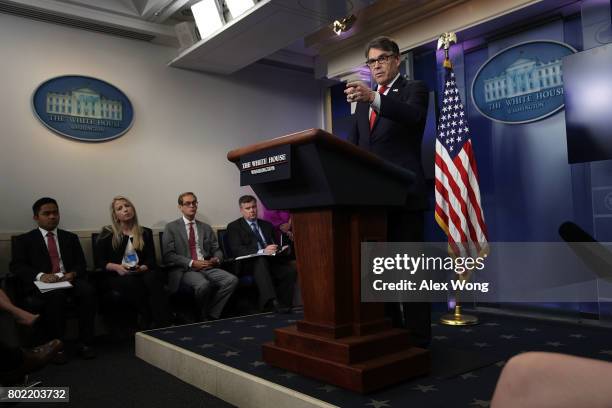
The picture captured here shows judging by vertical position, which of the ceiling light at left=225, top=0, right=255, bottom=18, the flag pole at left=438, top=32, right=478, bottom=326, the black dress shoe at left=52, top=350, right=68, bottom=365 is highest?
the ceiling light at left=225, top=0, right=255, bottom=18

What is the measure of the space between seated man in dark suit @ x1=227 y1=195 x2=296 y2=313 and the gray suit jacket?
0.59ft

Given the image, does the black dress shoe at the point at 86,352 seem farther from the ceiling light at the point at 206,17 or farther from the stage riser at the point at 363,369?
the ceiling light at the point at 206,17

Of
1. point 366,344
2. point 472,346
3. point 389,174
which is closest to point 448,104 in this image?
point 472,346

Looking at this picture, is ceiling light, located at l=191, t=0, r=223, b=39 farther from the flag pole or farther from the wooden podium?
the wooden podium

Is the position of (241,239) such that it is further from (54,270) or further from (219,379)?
(219,379)

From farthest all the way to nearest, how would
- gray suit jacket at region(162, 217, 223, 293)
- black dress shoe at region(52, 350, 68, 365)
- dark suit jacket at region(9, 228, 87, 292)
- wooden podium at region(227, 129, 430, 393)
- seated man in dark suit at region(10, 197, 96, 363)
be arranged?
gray suit jacket at region(162, 217, 223, 293), dark suit jacket at region(9, 228, 87, 292), seated man in dark suit at region(10, 197, 96, 363), black dress shoe at region(52, 350, 68, 365), wooden podium at region(227, 129, 430, 393)

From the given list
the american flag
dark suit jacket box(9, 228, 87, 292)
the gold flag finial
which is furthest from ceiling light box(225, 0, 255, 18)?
dark suit jacket box(9, 228, 87, 292)

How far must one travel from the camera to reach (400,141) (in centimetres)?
216

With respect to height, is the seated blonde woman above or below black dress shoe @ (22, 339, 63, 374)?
above

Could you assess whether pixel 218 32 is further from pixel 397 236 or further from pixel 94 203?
pixel 397 236

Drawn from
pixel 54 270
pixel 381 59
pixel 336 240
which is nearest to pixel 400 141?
pixel 381 59

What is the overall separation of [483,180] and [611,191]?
3.51 ft

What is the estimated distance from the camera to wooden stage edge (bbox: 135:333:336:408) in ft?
5.90

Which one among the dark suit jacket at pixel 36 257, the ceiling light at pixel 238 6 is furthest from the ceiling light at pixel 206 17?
the dark suit jacket at pixel 36 257
